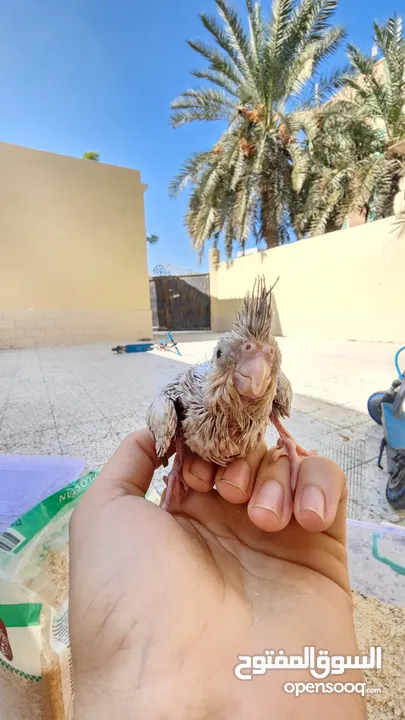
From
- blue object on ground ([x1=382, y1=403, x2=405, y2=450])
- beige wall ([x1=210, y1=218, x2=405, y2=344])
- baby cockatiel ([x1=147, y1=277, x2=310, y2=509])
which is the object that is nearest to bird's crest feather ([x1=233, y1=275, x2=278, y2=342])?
baby cockatiel ([x1=147, y1=277, x2=310, y2=509])

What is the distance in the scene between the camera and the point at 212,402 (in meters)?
1.07

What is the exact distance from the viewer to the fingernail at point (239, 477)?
1.09 meters

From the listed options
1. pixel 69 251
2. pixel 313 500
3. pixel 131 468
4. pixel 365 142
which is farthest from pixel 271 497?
pixel 365 142

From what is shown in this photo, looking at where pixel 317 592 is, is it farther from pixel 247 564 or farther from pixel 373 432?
pixel 373 432

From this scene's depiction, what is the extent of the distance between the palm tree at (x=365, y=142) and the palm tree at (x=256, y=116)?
2.86ft

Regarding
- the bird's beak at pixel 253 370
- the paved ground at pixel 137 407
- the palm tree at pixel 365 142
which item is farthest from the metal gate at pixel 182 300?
the bird's beak at pixel 253 370

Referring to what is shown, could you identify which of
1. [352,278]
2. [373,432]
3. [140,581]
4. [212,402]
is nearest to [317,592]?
[140,581]

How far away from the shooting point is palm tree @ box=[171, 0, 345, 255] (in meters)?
8.94

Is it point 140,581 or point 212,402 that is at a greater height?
point 212,402

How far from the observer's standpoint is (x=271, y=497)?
100 centimetres

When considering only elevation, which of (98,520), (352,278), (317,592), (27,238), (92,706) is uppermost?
(27,238)

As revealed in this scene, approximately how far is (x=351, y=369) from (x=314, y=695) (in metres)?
5.29

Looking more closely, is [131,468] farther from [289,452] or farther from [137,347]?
[137,347]

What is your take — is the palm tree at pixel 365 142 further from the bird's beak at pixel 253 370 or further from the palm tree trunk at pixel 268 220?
the bird's beak at pixel 253 370
